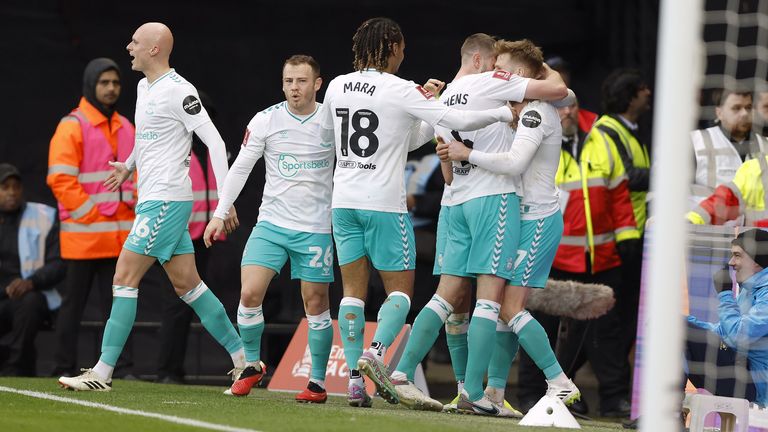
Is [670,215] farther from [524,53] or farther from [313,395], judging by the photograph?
[313,395]

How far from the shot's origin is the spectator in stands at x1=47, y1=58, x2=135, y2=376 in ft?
34.0

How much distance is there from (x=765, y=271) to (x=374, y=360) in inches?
79.4

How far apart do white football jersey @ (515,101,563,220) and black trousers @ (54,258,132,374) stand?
377 cm

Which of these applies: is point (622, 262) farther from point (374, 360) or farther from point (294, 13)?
point (294, 13)

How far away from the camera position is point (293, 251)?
27.2 ft

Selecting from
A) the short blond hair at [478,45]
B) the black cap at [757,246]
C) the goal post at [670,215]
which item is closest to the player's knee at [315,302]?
the short blond hair at [478,45]

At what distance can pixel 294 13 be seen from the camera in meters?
12.1

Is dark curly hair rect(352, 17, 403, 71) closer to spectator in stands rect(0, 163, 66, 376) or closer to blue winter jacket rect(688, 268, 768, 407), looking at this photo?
blue winter jacket rect(688, 268, 768, 407)

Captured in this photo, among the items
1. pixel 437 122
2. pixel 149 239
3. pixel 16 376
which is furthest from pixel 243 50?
pixel 437 122

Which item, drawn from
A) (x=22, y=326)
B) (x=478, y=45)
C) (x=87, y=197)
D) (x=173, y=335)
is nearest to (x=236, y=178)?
(x=478, y=45)

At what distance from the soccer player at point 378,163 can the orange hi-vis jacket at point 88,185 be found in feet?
9.90

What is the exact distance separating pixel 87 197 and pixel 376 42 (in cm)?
341

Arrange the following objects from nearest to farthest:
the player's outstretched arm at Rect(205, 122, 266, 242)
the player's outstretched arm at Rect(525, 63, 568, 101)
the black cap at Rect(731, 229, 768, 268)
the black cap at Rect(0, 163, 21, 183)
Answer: the black cap at Rect(731, 229, 768, 268)
the player's outstretched arm at Rect(525, 63, 568, 101)
the player's outstretched arm at Rect(205, 122, 266, 242)
the black cap at Rect(0, 163, 21, 183)

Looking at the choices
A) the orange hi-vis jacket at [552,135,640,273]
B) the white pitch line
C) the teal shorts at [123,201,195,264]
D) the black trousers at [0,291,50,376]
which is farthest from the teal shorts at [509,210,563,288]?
the black trousers at [0,291,50,376]
